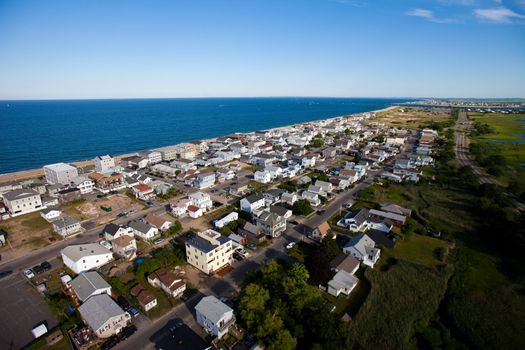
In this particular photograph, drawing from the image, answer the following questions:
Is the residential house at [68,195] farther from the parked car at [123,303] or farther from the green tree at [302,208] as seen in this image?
the green tree at [302,208]

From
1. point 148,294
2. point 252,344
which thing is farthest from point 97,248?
point 252,344

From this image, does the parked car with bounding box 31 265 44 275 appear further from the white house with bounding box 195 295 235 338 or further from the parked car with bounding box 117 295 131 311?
the white house with bounding box 195 295 235 338

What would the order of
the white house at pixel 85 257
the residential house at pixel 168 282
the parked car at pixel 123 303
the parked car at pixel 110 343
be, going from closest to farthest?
the parked car at pixel 110 343
the parked car at pixel 123 303
the residential house at pixel 168 282
the white house at pixel 85 257

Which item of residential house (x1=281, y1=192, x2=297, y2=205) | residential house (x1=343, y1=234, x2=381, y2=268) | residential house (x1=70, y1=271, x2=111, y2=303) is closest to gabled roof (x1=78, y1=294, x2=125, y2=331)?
residential house (x1=70, y1=271, x2=111, y2=303)

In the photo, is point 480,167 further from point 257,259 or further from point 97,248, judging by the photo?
point 97,248

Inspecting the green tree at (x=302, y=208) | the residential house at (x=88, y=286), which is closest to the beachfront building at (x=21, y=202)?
the residential house at (x=88, y=286)
